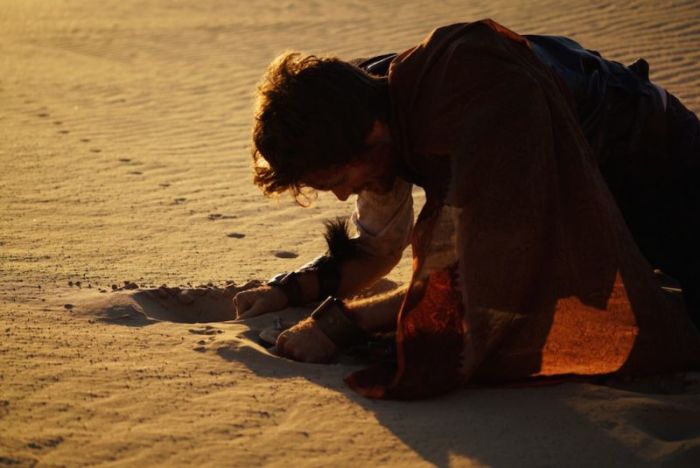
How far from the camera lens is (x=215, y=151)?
7750 mm

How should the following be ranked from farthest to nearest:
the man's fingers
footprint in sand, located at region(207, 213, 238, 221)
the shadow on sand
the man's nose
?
footprint in sand, located at region(207, 213, 238, 221) < the man's fingers < the man's nose < the shadow on sand

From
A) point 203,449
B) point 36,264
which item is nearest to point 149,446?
point 203,449

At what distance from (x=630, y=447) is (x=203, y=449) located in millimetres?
1254

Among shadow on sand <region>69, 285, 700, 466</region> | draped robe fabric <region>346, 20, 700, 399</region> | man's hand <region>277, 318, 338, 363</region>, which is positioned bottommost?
shadow on sand <region>69, 285, 700, 466</region>

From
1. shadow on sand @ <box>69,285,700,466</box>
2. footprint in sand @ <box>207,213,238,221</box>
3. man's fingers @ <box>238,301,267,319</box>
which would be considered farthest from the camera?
footprint in sand @ <box>207,213,238,221</box>

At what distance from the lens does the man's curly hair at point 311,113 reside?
298 cm

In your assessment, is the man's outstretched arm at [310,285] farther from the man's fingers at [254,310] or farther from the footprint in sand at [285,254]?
the footprint in sand at [285,254]

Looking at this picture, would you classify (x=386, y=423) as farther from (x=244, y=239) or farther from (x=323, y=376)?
(x=244, y=239)

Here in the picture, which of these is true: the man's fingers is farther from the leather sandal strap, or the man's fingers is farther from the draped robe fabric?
the draped robe fabric

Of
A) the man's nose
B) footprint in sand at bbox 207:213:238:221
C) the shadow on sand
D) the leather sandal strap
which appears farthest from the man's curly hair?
footprint in sand at bbox 207:213:238:221

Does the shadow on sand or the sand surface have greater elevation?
the sand surface

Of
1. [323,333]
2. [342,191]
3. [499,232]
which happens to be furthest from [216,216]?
[499,232]

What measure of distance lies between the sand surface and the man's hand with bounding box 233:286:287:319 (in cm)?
9

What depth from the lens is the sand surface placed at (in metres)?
2.74
